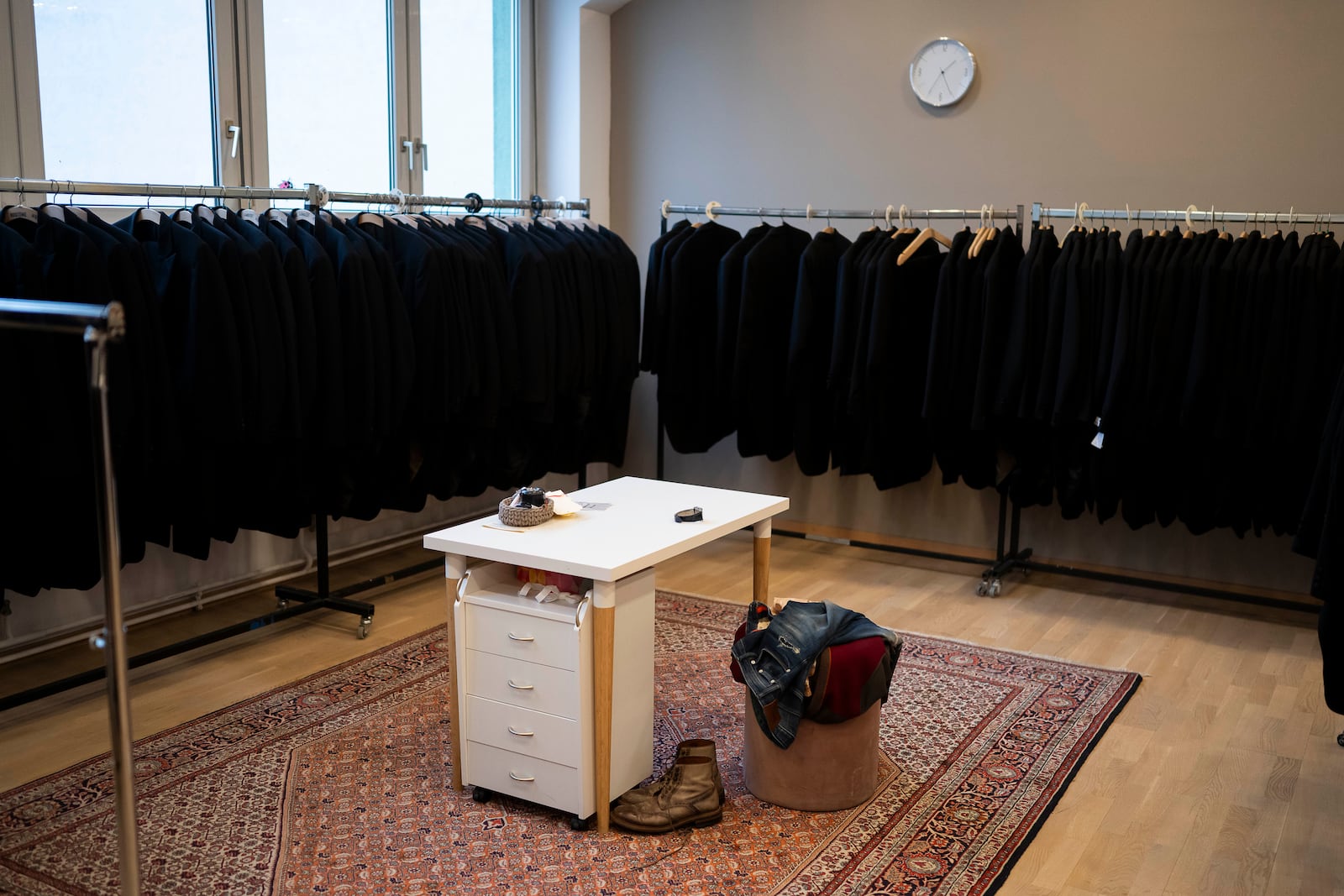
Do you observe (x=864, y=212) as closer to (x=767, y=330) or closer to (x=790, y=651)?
(x=767, y=330)

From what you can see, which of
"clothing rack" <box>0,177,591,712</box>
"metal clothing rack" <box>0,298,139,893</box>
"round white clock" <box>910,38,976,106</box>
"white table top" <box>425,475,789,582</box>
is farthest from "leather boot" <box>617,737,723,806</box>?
"round white clock" <box>910,38,976,106</box>

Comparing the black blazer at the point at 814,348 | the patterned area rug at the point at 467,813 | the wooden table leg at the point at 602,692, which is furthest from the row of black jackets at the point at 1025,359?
the wooden table leg at the point at 602,692

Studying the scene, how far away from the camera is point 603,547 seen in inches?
111

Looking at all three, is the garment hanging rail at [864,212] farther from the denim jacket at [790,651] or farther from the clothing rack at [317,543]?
the denim jacket at [790,651]

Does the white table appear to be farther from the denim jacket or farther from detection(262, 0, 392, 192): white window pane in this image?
detection(262, 0, 392, 192): white window pane

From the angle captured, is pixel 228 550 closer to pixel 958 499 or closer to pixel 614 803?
pixel 614 803

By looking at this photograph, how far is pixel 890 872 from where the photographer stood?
2.67m

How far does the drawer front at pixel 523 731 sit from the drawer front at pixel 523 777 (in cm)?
2

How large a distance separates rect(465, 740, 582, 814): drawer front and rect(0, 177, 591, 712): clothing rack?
3.30ft

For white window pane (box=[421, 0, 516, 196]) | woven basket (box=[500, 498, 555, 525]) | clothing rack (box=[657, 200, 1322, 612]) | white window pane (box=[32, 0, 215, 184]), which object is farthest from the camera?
white window pane (box=[421, 0, 516, 196])

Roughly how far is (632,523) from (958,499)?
2767 mm

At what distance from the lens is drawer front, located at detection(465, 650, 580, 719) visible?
2.74 meters

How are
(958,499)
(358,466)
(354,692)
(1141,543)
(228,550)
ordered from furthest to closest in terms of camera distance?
(958,499) → (1141,543) → (228,550) → (358,466) → (354,692)

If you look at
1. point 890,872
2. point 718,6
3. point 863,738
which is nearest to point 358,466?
point 863,738
